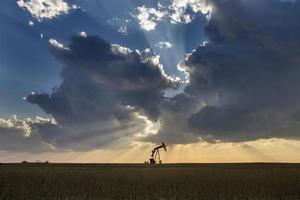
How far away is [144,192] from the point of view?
27.9 meters

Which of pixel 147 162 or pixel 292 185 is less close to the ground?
pixel 147 162

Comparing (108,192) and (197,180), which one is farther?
(197,180)

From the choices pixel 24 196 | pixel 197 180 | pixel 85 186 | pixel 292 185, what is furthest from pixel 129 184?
pixel 292 185

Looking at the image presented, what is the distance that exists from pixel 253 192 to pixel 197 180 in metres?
Answer: 6.64

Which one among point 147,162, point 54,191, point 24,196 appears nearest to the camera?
point 24,196

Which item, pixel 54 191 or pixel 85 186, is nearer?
pixel 54 191

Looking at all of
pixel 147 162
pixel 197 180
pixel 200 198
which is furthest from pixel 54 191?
pixel 147 162

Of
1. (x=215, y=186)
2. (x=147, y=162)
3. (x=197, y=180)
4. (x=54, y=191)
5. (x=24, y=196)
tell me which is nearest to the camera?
(x=24, y=196)

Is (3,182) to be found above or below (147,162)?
below

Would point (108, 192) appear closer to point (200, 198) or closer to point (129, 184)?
point (129, 184)

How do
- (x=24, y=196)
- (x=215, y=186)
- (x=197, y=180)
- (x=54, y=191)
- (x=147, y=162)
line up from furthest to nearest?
(x=147, y=162) < (x=197, y=180) < (x=215, y=186) < (x=54, y=191) < (x=24, y=196)

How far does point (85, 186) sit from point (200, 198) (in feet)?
28.1

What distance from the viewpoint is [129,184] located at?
31562 mm

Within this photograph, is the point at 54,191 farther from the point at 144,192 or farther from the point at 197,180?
the point at 197,180
